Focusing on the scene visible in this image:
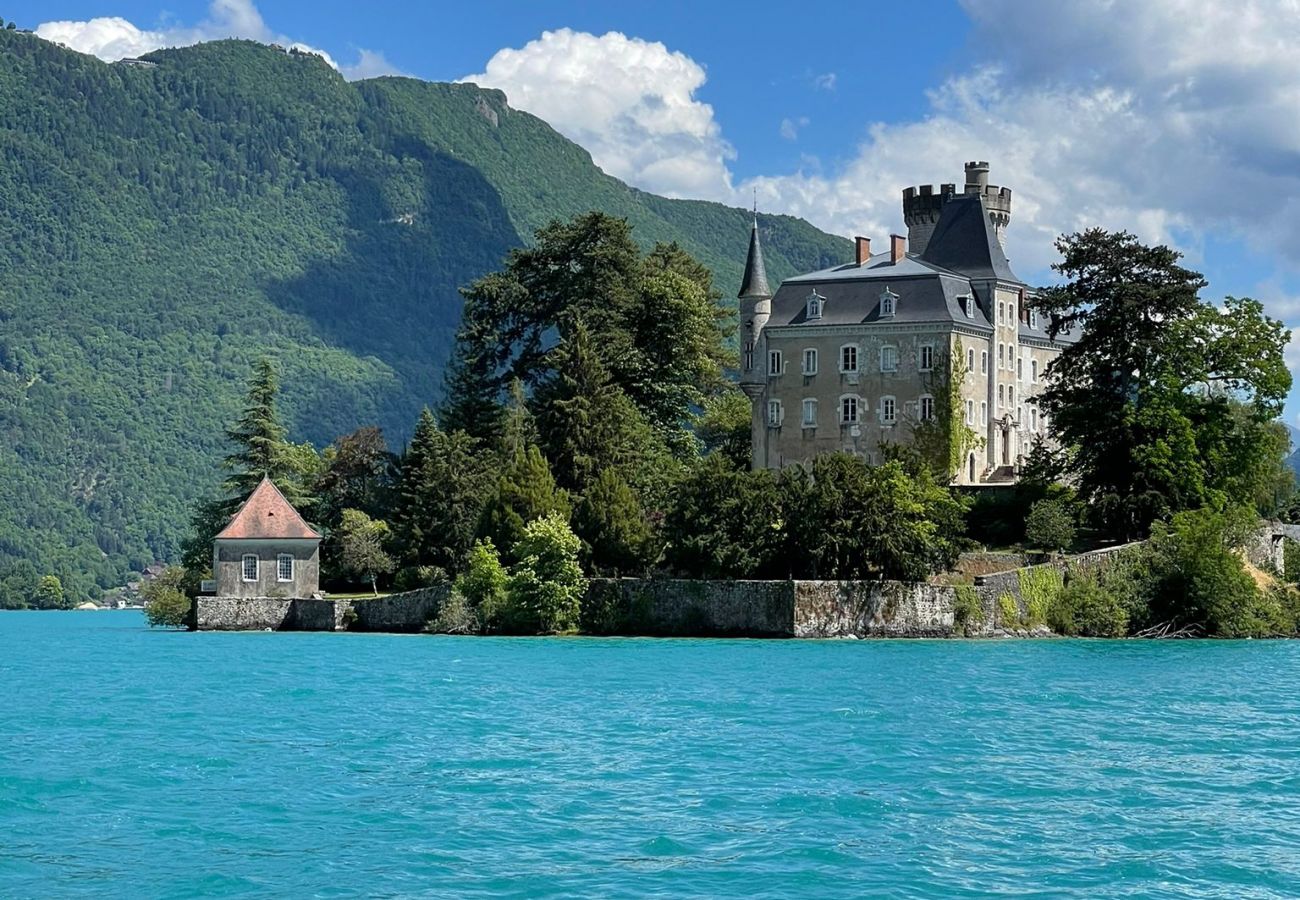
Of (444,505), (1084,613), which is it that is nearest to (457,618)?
(444,505)

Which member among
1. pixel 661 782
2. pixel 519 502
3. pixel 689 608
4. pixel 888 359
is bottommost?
pixel 661 782

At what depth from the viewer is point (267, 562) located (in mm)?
72188

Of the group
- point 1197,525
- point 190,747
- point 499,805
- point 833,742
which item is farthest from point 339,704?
point 1197,525

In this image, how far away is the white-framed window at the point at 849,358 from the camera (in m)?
75.3

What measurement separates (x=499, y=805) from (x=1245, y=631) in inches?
1619

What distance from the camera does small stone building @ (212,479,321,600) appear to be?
72062mm

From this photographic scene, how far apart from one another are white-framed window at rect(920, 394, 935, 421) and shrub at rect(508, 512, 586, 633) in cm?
1795

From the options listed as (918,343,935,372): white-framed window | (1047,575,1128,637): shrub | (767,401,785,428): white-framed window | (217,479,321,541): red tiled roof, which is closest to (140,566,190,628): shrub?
(217,479,321,541): red tiled roof

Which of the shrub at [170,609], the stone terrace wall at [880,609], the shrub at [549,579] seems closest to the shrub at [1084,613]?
the stone terrace wall at [880,609]

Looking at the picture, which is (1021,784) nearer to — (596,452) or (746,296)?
(596,452)

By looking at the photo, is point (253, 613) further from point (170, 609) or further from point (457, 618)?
point (457, 618)

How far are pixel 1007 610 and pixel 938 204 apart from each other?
3404 cm

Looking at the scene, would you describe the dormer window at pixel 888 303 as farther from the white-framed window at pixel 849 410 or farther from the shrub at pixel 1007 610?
the shrub at pixel 1007 610

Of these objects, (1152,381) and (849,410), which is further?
(849,410)
